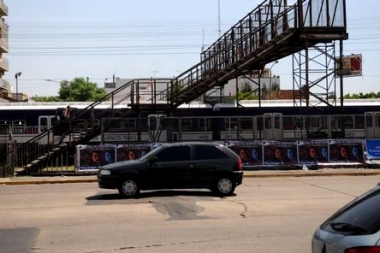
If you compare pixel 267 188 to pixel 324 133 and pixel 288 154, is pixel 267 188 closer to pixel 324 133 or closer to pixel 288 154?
pixel 288 154

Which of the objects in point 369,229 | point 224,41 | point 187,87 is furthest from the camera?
point 224,41

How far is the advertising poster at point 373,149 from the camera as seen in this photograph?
26.3 metres

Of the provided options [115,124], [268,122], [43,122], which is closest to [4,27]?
[43,122]

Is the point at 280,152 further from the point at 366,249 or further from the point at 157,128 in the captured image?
the point at 366,249

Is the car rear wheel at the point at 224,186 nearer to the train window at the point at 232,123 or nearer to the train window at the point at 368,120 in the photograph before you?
the train window at the point at 232,123

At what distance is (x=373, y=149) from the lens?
26438 mm

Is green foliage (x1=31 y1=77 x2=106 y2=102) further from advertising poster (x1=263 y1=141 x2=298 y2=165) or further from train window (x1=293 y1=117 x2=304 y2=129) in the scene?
advertising poster (x1=263 y1=141 x2=298 y2=165)

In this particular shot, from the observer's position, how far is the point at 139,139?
85.1ft

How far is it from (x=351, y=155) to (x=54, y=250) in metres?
20.2

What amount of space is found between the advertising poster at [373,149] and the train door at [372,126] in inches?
34.4

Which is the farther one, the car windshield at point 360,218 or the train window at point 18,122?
the train window at point 18,122

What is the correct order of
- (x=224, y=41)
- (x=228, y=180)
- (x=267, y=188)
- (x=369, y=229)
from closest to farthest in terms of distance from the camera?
(x=369, y=229), (x=228, y=180), (x=267, y=188), (x=224, y=41)

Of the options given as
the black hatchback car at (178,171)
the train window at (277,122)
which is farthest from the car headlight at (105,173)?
the train window at (277,122)

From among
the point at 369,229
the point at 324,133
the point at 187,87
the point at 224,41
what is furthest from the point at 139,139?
the point at 369,229
